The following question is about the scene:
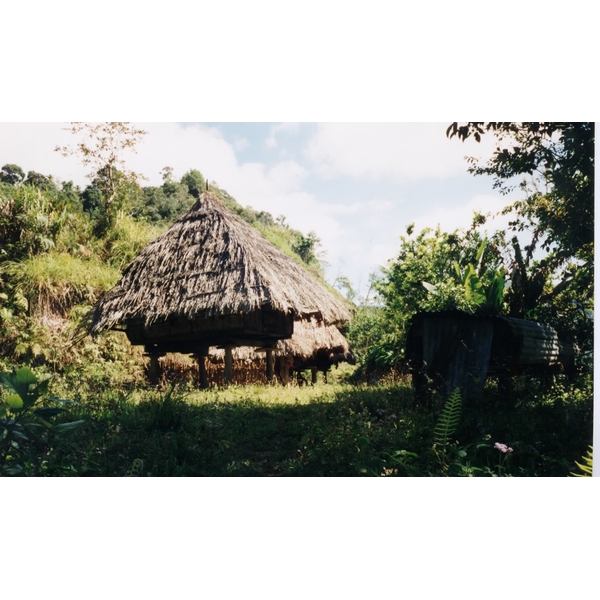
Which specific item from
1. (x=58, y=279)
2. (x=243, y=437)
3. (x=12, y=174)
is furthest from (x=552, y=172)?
(x=12, y=174)

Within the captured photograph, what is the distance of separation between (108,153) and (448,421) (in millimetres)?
2941

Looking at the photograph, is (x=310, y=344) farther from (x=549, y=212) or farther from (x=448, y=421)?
(x=549, y=212)

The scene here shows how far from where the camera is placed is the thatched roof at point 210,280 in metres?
4.02

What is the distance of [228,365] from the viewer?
12.9ft

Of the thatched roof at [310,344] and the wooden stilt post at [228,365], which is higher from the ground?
the thatched roof at [310,344]

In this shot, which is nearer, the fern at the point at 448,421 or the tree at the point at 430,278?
the fern at the point at 448,421

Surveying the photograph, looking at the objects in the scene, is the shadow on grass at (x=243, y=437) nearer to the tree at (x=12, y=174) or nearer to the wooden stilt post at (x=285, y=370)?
the wooden stilt post at (x=285, y=370)

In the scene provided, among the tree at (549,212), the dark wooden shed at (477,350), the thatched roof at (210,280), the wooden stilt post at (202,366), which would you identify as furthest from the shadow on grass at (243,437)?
the tree at (549,212)

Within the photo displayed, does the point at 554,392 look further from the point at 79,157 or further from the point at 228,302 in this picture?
the point at 79,157

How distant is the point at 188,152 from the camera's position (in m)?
3.83

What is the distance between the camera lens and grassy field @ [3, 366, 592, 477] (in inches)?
137

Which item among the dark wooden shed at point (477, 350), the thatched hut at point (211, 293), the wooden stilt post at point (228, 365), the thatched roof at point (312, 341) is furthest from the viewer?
the thatched roof at point (312, 341)

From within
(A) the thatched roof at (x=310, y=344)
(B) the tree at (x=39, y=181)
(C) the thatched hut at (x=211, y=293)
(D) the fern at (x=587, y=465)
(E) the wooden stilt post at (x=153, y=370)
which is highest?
(B) the tree at (x=39, y=181)

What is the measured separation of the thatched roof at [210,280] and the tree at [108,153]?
46 cm
